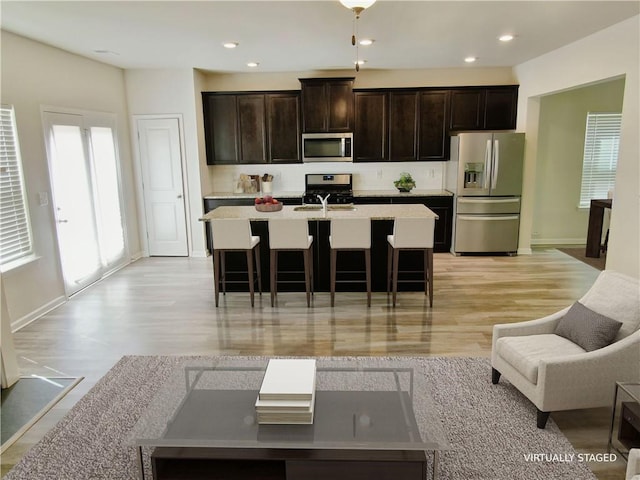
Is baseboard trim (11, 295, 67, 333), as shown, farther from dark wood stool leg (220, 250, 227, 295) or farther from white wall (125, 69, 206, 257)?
white wall (125, 69, 206, 257)

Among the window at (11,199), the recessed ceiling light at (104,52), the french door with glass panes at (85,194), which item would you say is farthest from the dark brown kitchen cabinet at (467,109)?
the window at (11,199)

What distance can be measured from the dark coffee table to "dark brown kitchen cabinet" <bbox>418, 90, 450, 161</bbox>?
518cm

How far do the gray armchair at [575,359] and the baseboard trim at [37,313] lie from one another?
4.31m

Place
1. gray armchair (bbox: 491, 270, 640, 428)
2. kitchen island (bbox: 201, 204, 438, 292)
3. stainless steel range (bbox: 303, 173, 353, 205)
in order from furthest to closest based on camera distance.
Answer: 1. stainless steel range (bbox: 303, 173, 353, 205)
2. kitchen island (bbox: 201, 204, 438, 292)
3. gray armchair (bbox: 491, 270, 640, 428)

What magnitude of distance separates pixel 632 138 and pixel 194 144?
215 inches

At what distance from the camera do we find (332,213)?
4867 mm

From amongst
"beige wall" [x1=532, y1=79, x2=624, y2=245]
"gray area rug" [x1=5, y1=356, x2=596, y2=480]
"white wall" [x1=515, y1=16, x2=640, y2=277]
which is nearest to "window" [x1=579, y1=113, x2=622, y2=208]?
"beige wall" [x1=532, y1=79, x2=624, y2=245]

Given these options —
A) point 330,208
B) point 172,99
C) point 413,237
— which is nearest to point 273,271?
point 330,208

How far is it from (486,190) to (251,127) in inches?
146

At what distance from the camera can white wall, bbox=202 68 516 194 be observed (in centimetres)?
695

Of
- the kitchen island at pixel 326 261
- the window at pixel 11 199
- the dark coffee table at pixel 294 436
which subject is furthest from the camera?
the kitchen island at pixel 326 261

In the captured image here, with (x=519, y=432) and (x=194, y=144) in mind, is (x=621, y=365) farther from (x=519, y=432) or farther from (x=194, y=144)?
(x=194, y=144)

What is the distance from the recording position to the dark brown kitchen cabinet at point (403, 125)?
6.83 metres

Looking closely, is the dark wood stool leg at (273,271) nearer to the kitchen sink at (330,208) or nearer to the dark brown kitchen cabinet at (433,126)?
the kitchen sink at (330,208)
